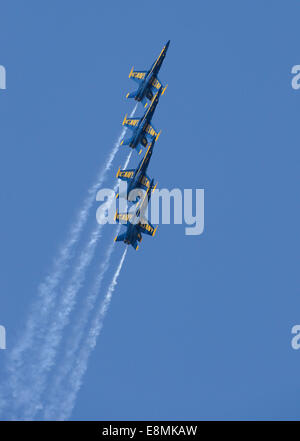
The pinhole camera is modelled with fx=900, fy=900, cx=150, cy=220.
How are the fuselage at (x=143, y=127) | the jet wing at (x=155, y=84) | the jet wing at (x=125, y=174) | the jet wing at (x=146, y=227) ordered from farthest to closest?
the jet wing at (x=155, y=84), the fuselage at (x=143, y=127), the jet wing at (x=125, y=174), the jet wing at (x=146, y=227)

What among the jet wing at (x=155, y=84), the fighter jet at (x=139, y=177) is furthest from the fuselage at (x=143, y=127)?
the fighter jet at (x=139, y=177)

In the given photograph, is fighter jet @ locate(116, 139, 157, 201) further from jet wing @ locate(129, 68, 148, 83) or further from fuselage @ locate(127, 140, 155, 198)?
jet wing @ locate(129, 68, 148, 83)

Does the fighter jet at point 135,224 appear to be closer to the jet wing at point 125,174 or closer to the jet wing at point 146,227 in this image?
the jet wing at point 146,227

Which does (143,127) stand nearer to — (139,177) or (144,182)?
(139,177)

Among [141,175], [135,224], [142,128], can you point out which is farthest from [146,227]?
[142,128]

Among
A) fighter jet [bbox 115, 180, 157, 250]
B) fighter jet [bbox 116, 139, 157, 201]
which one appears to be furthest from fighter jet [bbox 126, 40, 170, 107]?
fighter jet [bbox 115, 180, 157, 250]

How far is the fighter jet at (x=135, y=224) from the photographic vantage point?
123 m

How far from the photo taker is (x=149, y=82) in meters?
135

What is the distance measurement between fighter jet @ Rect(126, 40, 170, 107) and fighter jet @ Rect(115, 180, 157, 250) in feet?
54.4

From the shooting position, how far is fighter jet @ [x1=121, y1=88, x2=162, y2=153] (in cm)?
13000

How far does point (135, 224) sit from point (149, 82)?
949 inches
